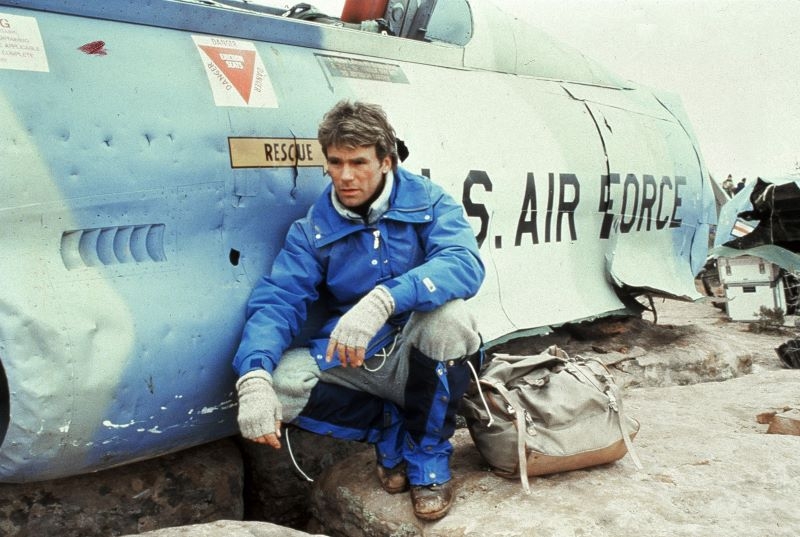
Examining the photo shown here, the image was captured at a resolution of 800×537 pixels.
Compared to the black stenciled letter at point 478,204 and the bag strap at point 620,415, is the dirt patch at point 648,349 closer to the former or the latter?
the black stenciled letter at point 478,204

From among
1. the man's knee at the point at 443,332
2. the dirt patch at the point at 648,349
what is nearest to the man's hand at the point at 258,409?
the man's knee at the point at 443,332

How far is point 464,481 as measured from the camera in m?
2.61

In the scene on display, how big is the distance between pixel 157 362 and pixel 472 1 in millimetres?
2763

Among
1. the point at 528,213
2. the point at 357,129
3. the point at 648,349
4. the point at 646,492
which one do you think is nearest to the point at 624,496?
the point at 646,492

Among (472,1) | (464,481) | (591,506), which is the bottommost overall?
(464,481)

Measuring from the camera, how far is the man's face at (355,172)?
248 centimetres

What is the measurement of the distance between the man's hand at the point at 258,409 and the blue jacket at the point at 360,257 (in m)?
0.20

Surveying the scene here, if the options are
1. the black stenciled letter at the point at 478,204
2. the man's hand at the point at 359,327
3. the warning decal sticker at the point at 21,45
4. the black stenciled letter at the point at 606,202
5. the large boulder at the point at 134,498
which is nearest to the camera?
the warning decal sticker at the point at 21,45

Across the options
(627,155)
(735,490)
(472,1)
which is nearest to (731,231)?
(627,155)

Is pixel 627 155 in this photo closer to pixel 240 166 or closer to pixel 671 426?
pixel 671 426

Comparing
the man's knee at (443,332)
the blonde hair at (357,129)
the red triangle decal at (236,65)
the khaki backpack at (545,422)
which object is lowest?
the khaki backpack at (545,422)

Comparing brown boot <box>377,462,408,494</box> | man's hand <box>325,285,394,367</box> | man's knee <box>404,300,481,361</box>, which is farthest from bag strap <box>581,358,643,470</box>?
man's hand <box>325,285,394,367</box>

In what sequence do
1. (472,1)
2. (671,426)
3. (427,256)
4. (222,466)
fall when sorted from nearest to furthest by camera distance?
(427,256) < (222,466) < (671,426) < (472,1)

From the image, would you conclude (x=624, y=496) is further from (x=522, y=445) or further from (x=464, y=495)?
(x=464, y=495)
